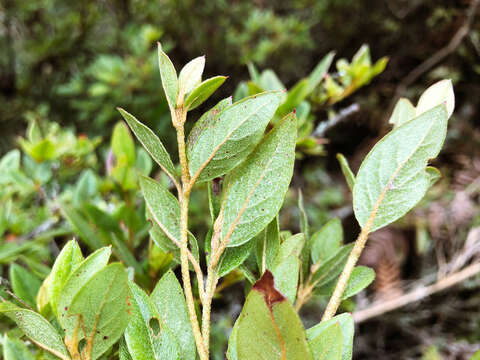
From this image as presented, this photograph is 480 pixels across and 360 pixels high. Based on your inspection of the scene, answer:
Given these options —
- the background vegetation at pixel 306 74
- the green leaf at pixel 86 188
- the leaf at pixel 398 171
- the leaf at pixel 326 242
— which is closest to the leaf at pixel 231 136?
the leaf at pixel 398 171

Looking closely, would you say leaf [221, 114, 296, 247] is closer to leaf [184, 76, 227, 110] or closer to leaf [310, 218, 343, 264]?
leaf [184, 76, 227, 110]

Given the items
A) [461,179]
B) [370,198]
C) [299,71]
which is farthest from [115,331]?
[299,71]

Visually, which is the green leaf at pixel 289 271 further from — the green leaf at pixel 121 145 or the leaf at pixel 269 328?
the green leaf at pixel 121 145

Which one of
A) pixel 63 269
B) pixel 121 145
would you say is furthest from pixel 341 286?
pixel 121 145

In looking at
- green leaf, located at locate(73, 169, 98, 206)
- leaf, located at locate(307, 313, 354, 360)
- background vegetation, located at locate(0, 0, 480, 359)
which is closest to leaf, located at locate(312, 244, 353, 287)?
leaf, located at locate(307, 313, 354, 360)

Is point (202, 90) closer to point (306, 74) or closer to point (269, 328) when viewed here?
point (269, 328)

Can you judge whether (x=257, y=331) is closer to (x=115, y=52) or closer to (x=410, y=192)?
(x=410, y=192)
